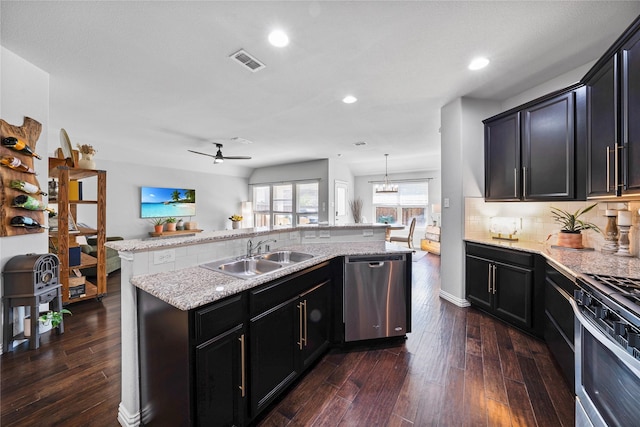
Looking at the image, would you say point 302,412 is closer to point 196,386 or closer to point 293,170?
point 196,386

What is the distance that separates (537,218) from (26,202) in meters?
5.10

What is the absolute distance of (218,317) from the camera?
4.18ft

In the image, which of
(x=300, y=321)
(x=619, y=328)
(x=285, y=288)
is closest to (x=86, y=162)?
(x=285, y=288)

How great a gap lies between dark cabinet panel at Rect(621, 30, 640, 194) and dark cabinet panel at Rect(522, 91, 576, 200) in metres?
0.74

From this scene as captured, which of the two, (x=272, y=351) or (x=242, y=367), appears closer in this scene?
(x=242, y=367)

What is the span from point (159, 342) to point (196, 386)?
0.34 meters

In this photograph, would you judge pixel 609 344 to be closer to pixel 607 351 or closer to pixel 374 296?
pixel 607 351

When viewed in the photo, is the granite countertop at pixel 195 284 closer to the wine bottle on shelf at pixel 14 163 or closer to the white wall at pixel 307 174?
the wine bottle on shelf at pixel 14 163

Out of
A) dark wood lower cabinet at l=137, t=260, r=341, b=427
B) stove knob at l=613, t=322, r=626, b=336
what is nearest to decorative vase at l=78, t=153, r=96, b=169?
dark wood lower cabinet at l=137, t=260, r=341, b=427

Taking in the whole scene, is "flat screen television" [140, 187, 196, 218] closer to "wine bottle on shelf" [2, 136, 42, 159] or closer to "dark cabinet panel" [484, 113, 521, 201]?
"wine bottle on shelf" [2, 136, 42, 159]

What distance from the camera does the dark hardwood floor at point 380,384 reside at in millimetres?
1532

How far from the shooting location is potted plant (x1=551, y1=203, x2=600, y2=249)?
7.86ft

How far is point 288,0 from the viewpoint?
158cm

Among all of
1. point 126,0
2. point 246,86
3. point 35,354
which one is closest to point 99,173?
point 35,354
